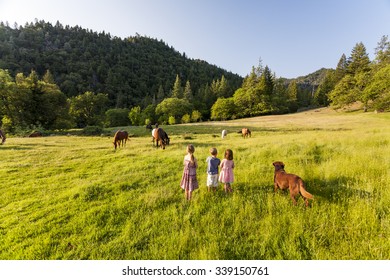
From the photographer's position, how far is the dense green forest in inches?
1686

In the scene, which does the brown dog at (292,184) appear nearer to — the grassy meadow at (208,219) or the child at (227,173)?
the grassy meadow at (208,219)

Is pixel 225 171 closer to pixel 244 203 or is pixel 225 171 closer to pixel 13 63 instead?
pixel 244 203

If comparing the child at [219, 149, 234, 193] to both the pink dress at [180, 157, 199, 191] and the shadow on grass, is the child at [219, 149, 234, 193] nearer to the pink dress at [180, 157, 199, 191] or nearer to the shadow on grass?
the pink dress at [180, 157, 199, 191]

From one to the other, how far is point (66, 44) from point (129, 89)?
272 ft

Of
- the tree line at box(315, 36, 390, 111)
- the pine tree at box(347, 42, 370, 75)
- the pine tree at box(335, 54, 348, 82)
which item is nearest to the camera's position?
the tree line at box(315, 36, 390, 111)

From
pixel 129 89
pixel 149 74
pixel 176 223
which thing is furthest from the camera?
pixel 149 74

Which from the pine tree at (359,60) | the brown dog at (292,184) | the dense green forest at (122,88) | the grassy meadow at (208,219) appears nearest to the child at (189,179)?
the grassy meadow at (208,219)

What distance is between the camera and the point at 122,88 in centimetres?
14700

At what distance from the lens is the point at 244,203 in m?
4.75

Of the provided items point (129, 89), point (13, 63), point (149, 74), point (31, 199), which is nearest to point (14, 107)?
point (31, 199)

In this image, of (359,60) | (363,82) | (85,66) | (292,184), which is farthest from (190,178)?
(85,66)

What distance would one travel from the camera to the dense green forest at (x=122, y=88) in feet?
140

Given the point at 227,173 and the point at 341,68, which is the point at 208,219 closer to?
the point at 227,173

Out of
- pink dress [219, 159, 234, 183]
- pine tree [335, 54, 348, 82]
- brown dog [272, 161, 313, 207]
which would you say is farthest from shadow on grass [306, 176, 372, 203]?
pine tree [335, 54, 348, 82]
